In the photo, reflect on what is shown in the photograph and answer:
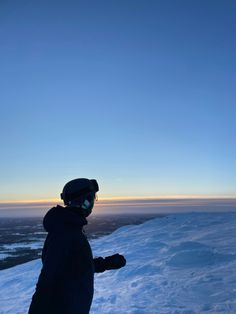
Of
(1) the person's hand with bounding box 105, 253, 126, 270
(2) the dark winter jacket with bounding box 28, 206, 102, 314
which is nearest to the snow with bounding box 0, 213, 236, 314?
(1) the person's hand with bounding box 105, 253, 126, 270

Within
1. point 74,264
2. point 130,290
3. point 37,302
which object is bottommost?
point 130,290

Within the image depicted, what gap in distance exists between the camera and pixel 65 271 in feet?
7.68

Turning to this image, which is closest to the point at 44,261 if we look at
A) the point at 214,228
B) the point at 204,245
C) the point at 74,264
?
the point at 74,264

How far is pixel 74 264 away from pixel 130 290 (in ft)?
22.3

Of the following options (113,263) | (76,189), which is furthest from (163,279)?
(76,189)

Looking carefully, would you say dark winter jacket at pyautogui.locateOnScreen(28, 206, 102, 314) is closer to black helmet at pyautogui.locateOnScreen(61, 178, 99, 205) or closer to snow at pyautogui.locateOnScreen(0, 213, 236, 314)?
black helmet at pyautogui.locateOnScreen(61, 178, 99, 205)

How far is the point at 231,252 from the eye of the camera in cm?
1053

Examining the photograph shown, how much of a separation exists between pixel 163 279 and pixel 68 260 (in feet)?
24.0

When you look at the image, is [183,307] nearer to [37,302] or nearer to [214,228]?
[37,302]

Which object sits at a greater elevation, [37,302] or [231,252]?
[37,302]

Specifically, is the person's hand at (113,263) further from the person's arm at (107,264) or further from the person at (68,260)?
the person at (68,260)

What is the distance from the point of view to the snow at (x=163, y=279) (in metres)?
7.36

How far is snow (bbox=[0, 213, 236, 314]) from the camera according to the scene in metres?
7.36

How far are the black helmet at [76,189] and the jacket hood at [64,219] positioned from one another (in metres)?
0.08
